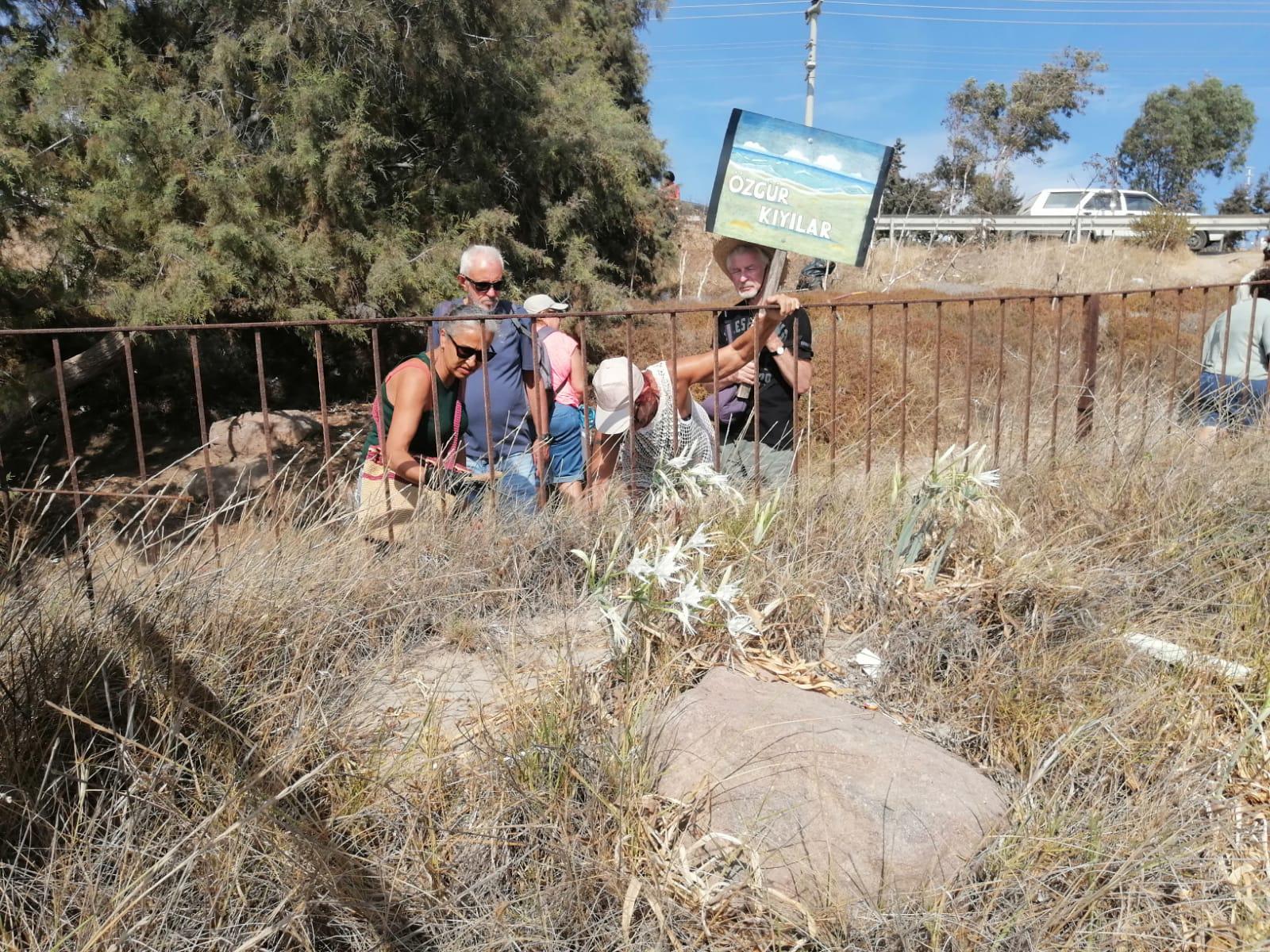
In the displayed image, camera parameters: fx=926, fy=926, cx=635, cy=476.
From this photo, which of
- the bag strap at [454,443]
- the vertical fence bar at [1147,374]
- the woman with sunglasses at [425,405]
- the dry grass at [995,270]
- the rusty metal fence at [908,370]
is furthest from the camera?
the dry grass at [995,270]

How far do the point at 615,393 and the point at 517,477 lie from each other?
0.53 m

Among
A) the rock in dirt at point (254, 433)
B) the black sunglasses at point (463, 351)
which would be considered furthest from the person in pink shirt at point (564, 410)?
the rock in dirt at point (254, 433)

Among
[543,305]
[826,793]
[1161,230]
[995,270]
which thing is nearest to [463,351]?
[543,305]

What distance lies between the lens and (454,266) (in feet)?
27.3

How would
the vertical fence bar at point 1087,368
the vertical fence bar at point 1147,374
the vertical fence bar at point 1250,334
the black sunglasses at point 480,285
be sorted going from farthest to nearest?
the vertical fence bar at point 1250,334, the vertical fence bar at point 1087,368, the vertical fence bar at point 1147,374, the black sunglasses at point 480,285

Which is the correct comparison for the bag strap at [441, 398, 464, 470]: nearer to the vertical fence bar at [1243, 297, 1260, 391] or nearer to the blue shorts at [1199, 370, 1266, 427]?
the blue shorts at [1199, 370, 1266, 427]

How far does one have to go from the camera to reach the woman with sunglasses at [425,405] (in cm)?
337


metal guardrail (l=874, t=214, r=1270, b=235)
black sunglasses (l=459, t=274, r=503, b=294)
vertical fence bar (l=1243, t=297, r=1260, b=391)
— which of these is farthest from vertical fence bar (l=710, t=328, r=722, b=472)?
metal guardrail (l=874, t=214, r=1270, b=235)

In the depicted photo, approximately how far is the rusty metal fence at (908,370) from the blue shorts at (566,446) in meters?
0.38

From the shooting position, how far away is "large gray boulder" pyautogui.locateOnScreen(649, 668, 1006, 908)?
189 centimetres

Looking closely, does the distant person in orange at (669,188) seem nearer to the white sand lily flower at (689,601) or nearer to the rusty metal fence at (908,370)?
the rusty metal fence at (908,370)

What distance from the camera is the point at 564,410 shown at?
3971mm

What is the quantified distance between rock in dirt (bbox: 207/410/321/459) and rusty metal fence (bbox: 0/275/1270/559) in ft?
1.12

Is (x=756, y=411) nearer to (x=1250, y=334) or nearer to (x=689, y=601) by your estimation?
(x=689, y=601)
